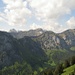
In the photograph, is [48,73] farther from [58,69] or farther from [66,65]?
[66,65]

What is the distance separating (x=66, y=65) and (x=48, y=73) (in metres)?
20.3

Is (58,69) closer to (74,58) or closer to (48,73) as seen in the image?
(48,73)

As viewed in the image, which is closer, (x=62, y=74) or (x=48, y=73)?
(x=62, y=74)

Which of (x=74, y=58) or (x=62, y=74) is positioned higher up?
(x=74, y=58)

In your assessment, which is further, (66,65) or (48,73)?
(66,65)

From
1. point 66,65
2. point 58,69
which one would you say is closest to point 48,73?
point 58,69

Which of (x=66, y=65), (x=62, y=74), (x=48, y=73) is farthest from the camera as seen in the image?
(x=66, y=65)

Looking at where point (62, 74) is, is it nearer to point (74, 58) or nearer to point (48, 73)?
point (48, 73)

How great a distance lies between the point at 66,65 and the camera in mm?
155500

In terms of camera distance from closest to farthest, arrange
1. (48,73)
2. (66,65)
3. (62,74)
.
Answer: (62,74) → (48,73) → (66,65)

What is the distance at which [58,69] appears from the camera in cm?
13688

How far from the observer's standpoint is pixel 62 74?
427ft

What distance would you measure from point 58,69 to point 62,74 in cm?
733

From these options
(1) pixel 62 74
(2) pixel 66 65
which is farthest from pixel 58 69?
(2) pixel 66 65
